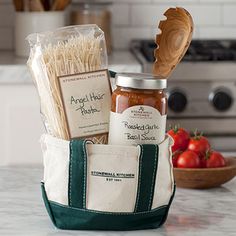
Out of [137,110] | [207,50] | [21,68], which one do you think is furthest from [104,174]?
[207,50]

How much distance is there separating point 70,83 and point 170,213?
0.35 m

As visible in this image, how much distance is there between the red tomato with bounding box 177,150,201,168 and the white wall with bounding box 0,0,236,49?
2002 millimetres

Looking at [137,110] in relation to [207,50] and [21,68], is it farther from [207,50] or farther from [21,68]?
[207,50]

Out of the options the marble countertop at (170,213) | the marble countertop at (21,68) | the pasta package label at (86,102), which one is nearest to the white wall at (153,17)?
the marble countertop at (21,68)

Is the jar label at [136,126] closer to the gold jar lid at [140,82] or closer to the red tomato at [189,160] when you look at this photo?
the gold jar lid at [140,82]

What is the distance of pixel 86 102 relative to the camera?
1.44 m

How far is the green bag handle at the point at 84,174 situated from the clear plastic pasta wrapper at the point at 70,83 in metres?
0.04

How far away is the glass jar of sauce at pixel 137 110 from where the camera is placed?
1.40 metres

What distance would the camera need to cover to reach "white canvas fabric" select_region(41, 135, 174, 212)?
1403 millimetres

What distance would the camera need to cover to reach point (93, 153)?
4.61 feet

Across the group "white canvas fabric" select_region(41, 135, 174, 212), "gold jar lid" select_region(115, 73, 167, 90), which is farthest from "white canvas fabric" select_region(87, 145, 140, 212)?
"gold jar lid" select_region(115, 73, 167, 90)

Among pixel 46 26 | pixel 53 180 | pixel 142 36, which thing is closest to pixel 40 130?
pixel 46 26

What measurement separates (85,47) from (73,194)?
10.5 inches

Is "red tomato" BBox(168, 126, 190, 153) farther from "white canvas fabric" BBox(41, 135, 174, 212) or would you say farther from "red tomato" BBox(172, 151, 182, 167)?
"white canvas fabric" BBox(41, 135, 174, 212)
